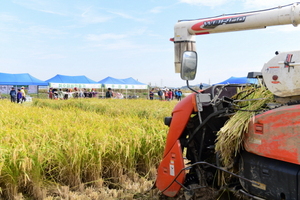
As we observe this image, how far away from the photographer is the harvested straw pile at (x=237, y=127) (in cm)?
246

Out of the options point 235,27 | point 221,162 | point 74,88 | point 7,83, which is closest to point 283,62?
point 221,162

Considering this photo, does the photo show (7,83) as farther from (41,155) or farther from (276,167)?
(276,167)

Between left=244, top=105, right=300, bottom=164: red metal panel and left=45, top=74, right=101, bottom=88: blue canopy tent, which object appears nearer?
left=244, top=105, right=300, bottom=164: red metal panel

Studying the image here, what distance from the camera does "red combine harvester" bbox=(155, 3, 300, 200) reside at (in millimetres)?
2158

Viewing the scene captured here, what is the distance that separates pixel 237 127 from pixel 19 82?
23748 millimetres

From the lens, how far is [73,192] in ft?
11.9

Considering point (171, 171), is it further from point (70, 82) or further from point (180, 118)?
point (70, 82)

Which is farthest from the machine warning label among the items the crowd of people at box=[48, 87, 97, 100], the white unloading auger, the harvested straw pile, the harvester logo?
the crowd of people at box=[48, 87, 97, 100]

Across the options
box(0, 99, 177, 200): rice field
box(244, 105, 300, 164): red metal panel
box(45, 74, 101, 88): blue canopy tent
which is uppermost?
box(45, 74, 101, 88): blue canopy tent

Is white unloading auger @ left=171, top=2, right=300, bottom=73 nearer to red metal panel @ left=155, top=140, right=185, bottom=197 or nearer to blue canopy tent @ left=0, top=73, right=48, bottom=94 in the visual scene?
red metal panel @ left=155, top=140, right=185, bottom=197

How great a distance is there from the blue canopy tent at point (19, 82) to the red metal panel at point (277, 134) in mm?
23159

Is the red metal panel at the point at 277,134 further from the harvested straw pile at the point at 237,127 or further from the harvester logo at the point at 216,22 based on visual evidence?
the harvester logo at the point at 216,22

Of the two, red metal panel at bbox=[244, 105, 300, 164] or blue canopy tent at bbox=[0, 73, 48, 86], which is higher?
blue canopy tent at bbox=[0, 73, 48, 86]

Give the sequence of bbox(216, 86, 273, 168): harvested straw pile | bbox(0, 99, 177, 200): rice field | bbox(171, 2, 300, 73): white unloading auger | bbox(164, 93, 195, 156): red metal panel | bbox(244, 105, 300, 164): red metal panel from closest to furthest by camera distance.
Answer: bbox(244, 105, 300, 164): red metal panel
bbox(216, 86, 273, 168): harvested straw pile
bbox(164, 93, 195, 156): red metal panel
bbox(0, 99, 177, 200): rice field
bbox(171, 2, 300, 73): white unloading auger
